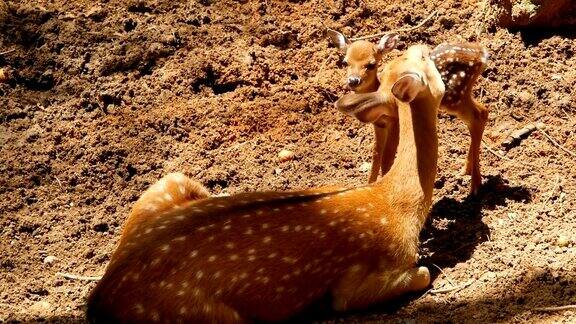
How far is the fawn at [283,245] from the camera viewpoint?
414cm

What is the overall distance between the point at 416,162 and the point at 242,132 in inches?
66.9

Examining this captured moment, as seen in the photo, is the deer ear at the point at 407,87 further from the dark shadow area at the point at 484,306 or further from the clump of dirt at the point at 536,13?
the clump of dirt at the point at 536,13

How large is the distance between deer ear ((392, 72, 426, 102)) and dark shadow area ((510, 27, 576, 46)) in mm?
2090

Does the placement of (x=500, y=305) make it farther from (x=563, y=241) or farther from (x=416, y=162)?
(x=416, y=162)

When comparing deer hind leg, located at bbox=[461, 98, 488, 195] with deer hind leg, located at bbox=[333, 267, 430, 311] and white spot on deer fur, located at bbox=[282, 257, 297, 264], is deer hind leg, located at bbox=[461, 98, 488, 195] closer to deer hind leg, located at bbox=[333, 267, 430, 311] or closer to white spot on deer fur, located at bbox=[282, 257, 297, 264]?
deer hind leg, located at bbox=[333, 267, 430, 311]

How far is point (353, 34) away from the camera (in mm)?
6629

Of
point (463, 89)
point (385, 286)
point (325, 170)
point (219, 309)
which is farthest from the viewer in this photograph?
point (325, 170)

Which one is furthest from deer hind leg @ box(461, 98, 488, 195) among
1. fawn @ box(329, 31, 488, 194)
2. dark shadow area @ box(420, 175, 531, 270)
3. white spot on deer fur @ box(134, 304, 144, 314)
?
white spot on deer fur @ box(134, 304, 144, 314)

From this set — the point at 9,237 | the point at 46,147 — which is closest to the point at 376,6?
the point at 46,147

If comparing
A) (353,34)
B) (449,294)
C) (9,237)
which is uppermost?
(353,34)

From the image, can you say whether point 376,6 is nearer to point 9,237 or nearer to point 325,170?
point 325,170

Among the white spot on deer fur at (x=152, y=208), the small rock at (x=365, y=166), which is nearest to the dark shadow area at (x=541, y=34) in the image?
the small rock at (x=365, y=166)

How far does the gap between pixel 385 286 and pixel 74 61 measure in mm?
3247

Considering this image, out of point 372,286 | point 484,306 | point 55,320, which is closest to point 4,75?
point 55,320
